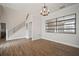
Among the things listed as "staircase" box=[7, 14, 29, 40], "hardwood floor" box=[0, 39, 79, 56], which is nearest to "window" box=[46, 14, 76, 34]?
"hardwood floor" box=[0, 39, 79, 56]

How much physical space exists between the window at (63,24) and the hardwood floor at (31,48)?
12.6 inches

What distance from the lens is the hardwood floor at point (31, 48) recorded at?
241cm

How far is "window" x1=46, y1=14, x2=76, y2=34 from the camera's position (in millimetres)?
2314

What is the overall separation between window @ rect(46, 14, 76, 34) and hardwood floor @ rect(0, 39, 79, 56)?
1.05 ft

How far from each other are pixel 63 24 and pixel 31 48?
908 mm

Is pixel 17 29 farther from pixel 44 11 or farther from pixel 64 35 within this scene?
pixel 64 35

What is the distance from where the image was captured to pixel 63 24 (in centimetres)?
242

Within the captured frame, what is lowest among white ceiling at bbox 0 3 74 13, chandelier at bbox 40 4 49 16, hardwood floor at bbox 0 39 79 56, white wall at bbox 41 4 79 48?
hardwood floor at bbox 0 39 79 56

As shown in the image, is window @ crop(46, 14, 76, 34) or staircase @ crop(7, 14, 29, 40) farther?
staircase @ crop(7, 14, 29, 40)

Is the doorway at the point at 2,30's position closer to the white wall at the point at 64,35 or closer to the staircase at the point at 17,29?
the staircase at the point at 17,29

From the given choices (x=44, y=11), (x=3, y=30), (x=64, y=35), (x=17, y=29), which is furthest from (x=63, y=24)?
(x=3, y=30)

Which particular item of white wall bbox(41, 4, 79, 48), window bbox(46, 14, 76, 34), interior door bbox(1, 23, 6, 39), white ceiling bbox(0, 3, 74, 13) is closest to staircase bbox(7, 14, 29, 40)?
interior door bbox(1, 23, 6, 39)

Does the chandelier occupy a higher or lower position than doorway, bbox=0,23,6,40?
higher

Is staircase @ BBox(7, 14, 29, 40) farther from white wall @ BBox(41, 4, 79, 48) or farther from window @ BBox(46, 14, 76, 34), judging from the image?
window @ BBox(46, 14, 76, 34)
